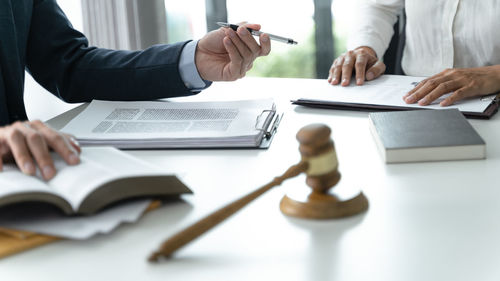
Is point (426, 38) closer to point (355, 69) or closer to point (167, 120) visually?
point (355, 69)

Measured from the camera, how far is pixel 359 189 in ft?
2.74

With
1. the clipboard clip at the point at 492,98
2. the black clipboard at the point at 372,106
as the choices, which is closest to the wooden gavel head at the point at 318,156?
the black clipboard at the point at 372,106

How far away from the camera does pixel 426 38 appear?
1.95 meters

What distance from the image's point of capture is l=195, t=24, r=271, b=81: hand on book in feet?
4.35

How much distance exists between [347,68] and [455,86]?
0.91 ft

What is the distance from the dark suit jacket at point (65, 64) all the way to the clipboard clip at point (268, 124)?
0.82 feet

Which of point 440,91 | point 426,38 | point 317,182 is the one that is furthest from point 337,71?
point 317,182

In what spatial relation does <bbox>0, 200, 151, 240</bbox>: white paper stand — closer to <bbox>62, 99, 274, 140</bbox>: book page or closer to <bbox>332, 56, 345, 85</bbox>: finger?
<bbox>62, 99, 274, 140</bbox>: book page

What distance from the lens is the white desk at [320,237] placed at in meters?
0.66

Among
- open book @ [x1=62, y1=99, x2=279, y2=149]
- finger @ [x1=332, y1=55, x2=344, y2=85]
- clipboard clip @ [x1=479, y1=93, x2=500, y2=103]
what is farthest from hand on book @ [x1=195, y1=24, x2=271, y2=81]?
clipboard clip @ [x1=479, y1=93, x2=500, y2=103]

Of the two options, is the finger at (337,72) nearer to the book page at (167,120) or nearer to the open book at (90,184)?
the book page at (167,120)

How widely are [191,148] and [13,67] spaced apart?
21.9 inches

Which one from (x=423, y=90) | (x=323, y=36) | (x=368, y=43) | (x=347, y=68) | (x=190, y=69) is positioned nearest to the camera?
(x=423, y=90)

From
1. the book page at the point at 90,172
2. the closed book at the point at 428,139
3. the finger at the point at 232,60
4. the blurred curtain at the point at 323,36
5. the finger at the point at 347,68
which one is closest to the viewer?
the book page at the point at 90,172
